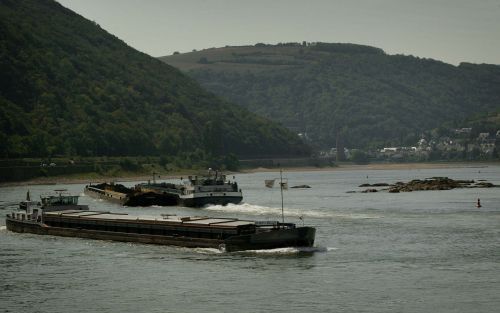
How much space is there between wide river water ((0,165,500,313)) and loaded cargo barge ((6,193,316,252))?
96 cm

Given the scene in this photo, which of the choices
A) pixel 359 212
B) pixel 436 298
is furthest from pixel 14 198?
pixel 436 298

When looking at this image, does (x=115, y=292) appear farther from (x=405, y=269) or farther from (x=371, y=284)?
(x=405, y=269)

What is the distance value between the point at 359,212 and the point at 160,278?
62780 millimetres

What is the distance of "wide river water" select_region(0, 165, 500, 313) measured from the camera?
188ft

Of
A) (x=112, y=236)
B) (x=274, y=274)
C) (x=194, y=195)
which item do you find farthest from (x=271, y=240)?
(x=194, y=195)

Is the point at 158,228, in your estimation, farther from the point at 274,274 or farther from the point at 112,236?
the point at 274,274

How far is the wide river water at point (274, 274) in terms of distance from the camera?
5722 centimetres

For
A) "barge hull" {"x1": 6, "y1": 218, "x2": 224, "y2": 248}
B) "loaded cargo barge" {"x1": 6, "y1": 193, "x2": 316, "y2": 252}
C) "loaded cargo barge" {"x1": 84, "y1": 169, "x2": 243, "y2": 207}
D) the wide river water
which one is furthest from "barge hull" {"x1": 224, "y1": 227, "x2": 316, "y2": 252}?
"loaded cargo barge" {"x1": 84, "y1": 169, "x2": 243, "y2": 207}

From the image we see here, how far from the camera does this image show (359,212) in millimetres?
125812

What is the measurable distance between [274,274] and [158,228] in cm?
2189

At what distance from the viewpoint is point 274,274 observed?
66.4 m

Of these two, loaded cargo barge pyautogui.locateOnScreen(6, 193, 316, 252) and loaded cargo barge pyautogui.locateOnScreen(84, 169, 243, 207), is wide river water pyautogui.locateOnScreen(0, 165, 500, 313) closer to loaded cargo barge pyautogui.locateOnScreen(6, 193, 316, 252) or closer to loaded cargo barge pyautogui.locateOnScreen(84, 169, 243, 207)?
loaded cargo barge pyautogui.locateOnScreen(6, 193, 316, 252)

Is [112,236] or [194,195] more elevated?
[194,195]

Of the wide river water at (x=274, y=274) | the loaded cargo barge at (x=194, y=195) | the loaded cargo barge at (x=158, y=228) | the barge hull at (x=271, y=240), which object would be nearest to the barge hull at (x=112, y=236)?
the loaded cargo barge at (x=158, y=228)
